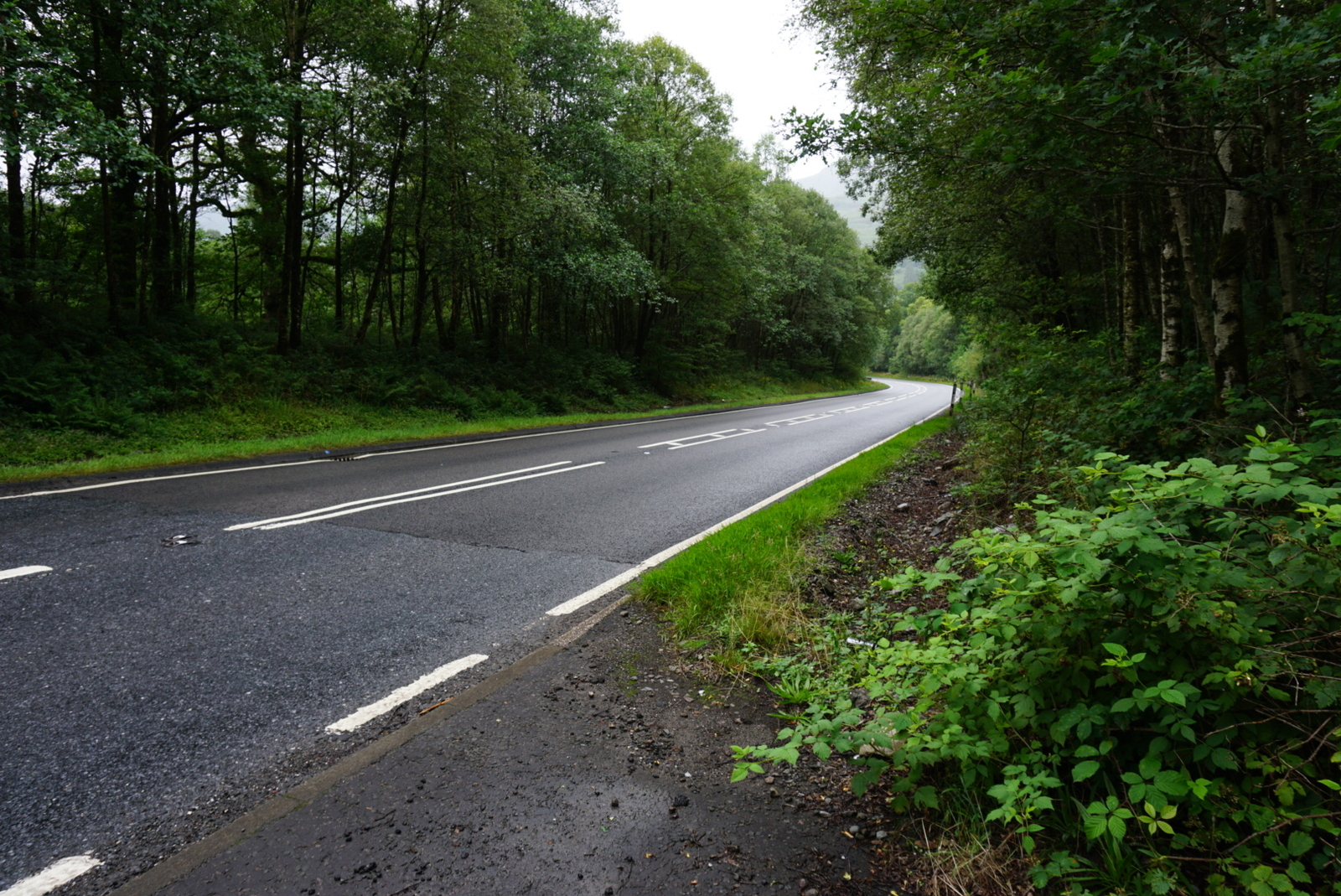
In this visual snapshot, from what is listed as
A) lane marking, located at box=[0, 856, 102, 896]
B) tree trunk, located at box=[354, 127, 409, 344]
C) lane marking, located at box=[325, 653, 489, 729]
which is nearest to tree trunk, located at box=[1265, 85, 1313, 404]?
lane marking, located at box=[325, 653, 489, 729]

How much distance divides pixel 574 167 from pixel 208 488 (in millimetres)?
16382

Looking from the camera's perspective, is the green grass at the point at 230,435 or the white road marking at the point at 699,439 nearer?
the green grass at the point at 230,435

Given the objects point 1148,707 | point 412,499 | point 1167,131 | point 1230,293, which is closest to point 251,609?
point 412,499

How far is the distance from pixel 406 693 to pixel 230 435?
1057cm

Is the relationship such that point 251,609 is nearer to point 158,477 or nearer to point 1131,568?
point 1131,568

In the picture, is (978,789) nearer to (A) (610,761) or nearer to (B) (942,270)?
(A) (610,761)

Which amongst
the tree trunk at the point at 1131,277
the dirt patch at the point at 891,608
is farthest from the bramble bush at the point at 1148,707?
the tree trunk at the point at 1131,277

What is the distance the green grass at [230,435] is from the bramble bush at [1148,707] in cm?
955

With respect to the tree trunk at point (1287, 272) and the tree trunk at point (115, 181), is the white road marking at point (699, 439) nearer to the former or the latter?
the tree trunk at point (1287, 272)

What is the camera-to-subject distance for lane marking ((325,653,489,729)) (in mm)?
2820

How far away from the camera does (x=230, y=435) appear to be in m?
11.1

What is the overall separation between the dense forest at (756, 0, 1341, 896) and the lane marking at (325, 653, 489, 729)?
1779mm

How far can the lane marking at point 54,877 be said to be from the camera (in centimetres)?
187

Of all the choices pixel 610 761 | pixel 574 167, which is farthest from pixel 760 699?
pixel 574 167
